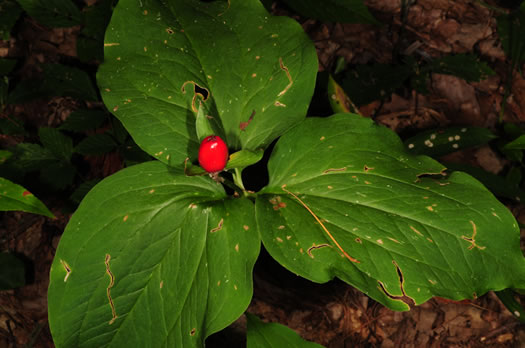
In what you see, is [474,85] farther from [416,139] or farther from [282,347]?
[282,347]

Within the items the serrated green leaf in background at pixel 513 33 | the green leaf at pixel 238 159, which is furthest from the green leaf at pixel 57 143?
the serrated green leaf in background at pixel 513 33

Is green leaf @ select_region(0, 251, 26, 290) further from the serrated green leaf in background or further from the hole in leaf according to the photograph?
the serrated green leaf in background

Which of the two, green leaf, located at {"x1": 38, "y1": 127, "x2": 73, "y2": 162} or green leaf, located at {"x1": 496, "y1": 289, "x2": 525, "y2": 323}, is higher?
green leaf, located at {"x1": 38, "y1": 127, "x2": 73, "y2": 162}

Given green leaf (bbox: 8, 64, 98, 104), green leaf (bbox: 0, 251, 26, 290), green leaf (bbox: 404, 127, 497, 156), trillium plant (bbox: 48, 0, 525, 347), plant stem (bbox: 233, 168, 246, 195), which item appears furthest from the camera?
green leaf (bbox: 8, 64, 98, 104)

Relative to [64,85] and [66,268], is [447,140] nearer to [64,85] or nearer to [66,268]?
[66,268]

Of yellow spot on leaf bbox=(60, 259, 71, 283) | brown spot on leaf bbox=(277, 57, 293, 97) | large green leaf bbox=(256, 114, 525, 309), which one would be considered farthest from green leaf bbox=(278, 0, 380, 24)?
yellow spot on leaf bbox=(60, 259, 71, 283)

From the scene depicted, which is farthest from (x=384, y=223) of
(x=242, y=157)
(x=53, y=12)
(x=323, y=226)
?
(x=53, y=12)

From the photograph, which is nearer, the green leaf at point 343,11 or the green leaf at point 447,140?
the green leaf at point 447,140

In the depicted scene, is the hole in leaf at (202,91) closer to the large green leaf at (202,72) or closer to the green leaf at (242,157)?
the large green leaf at (202,72)
